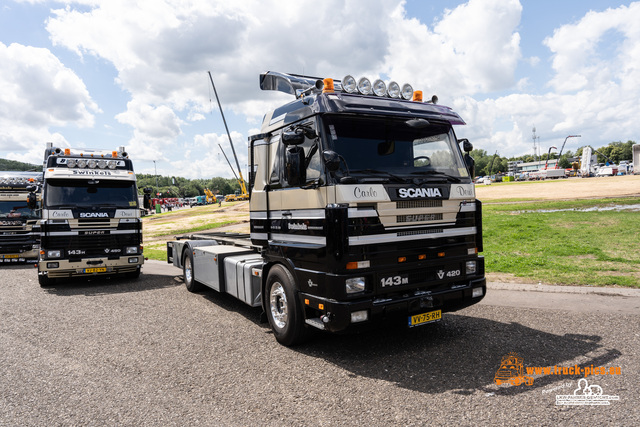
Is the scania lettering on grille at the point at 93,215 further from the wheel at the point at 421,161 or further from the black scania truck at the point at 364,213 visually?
the wheel at the point at 421,161

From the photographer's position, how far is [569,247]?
12406 mm

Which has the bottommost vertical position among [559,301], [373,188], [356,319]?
Result: [559,301]

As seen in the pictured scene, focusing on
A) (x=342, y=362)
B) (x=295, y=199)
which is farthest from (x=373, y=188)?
(x=342, y=362)

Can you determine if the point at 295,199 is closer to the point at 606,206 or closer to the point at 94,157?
the point at 94,157

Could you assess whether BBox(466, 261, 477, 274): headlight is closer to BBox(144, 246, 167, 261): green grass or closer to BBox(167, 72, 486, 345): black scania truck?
BBox(167, 72, 486, 345): black scania truck

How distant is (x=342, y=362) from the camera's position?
527 centimetres

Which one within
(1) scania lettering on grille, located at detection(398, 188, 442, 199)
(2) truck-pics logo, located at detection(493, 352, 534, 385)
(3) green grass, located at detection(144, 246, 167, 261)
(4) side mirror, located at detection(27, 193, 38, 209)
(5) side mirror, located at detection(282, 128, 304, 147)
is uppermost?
(5) side mirror, located at detection(282, 128, 304, 147)

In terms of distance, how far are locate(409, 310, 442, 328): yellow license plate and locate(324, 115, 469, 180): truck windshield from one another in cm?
180

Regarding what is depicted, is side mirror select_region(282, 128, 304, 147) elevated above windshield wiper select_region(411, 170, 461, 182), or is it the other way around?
side mirror select_region(282, 128, 304, 147)

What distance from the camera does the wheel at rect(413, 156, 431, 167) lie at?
5656 millimetres

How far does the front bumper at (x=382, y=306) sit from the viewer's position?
4840 mm

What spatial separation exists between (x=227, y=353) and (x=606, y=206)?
24087 millimetres

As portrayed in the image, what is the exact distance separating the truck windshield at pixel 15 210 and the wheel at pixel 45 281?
7.00m

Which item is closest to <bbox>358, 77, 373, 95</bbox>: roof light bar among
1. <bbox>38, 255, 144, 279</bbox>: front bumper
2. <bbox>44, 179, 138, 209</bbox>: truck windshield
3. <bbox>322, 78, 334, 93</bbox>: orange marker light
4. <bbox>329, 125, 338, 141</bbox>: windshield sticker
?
<bbox>322, 78, 334, 93</bbox>: orange marker light
